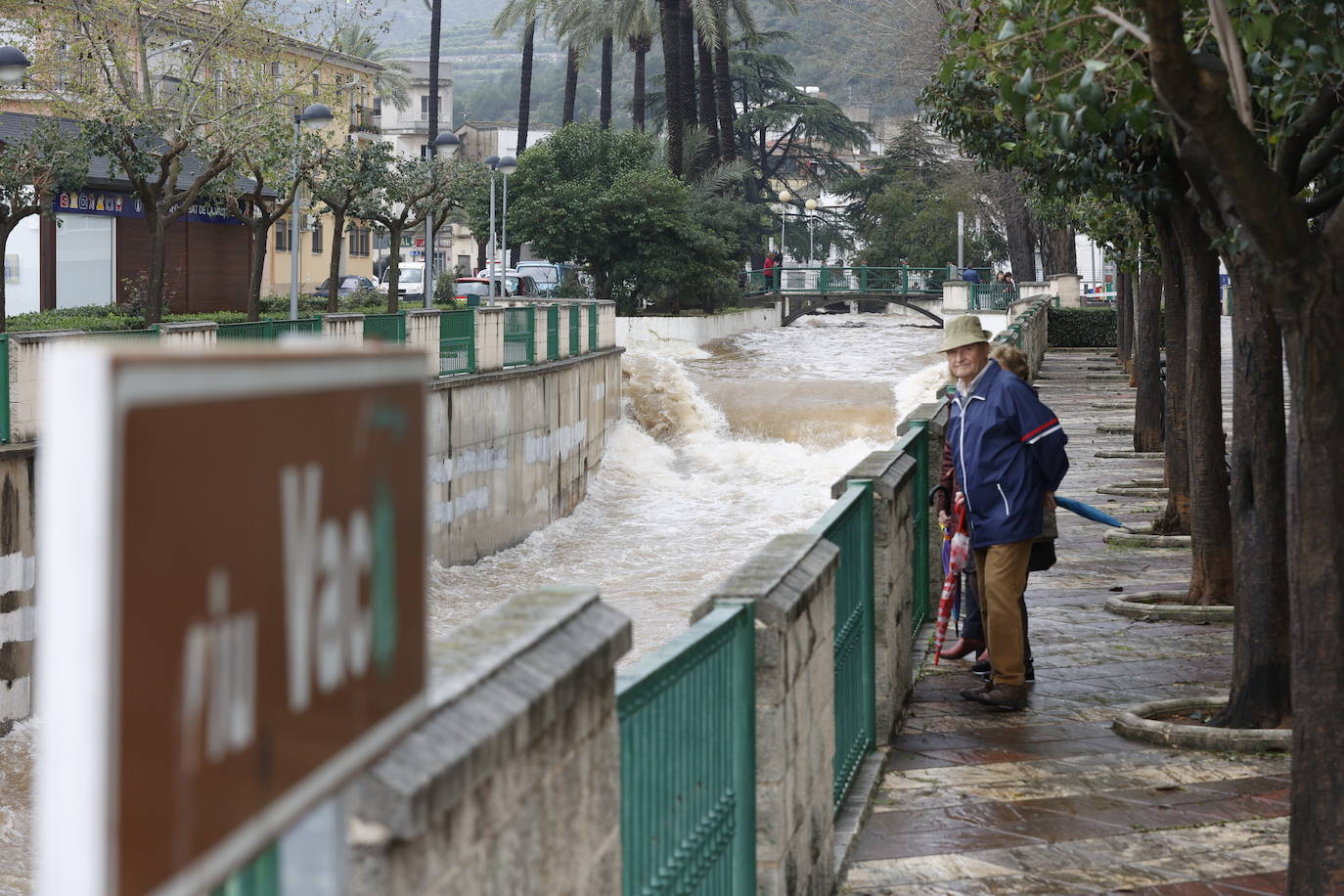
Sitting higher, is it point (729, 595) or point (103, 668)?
point (103, 668)

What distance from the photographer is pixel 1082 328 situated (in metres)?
47.1

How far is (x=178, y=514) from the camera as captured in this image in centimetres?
145

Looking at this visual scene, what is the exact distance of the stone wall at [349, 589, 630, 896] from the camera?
7.77 feet

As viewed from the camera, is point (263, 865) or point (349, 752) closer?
point (349, 752)

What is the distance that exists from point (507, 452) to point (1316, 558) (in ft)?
73.8

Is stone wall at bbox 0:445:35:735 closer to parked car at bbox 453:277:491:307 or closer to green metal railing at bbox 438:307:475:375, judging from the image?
green metal railing at bbox 438:307:475:375

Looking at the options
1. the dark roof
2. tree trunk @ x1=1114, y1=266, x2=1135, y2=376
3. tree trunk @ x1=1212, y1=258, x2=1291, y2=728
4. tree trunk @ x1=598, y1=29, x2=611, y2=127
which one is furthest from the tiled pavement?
tree trunk @ x1=598, y1=29, x2=611, y2=127

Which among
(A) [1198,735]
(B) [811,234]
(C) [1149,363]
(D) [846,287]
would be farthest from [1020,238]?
(A) [1198,735]

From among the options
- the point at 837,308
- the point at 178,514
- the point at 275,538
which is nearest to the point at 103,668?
the point at 178,514

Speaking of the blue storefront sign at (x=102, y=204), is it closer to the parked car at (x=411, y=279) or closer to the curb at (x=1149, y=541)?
the parked car at (x=411, y=279)

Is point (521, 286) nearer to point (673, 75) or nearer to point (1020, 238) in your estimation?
point (673, 75)

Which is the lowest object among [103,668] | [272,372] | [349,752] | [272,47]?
[349,752]

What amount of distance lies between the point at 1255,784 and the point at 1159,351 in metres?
13.9

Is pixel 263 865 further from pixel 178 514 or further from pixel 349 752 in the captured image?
pixel 178 514
